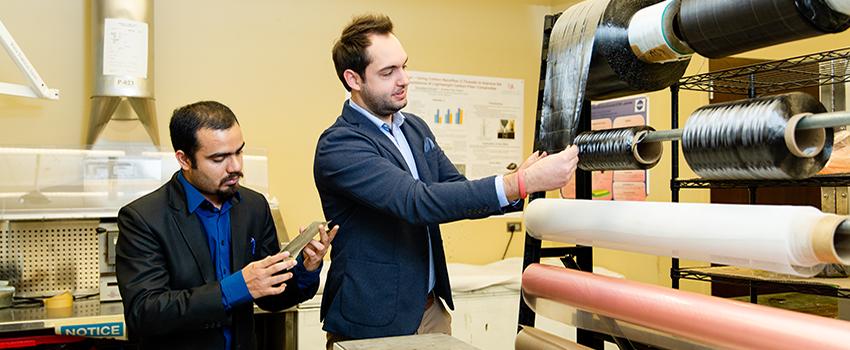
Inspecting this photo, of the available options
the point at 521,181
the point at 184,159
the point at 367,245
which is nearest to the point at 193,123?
the point at 184,159

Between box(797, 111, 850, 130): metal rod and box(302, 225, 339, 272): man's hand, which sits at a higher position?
box(797, 111, 850, 130): metal rod

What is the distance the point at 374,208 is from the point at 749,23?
958 millimetres

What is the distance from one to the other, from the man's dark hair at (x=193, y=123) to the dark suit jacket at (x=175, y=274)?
0.11 meters

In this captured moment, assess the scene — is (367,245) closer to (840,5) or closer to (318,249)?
(318,249)

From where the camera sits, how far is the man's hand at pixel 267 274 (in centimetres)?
177

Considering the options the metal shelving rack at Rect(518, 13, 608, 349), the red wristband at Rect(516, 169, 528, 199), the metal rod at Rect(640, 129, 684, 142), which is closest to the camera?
the metal rod at Rect(640, 129, 684, 142)

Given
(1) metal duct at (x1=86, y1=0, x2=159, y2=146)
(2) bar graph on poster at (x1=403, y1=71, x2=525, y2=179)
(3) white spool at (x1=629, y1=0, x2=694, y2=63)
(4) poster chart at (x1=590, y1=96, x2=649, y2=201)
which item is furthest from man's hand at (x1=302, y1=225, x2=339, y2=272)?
(4) poster chart at (x1=590, y1=96, x2=649, y2=201)

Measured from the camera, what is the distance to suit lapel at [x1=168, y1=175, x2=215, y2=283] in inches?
74.5

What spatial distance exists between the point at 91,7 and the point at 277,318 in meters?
1.62

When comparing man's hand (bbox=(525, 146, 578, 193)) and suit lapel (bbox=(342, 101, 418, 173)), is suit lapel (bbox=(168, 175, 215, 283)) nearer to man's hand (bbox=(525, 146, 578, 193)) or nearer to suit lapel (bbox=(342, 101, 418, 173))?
suit lapel (bbox=(342, 101, 418, 173))

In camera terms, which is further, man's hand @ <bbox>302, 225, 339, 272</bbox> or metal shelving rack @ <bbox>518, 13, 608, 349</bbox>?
man's hand @ <bbox>302, 225, 339, 272</bbox>

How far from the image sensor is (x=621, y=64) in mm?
1278

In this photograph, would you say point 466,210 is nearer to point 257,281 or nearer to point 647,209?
point 647,209

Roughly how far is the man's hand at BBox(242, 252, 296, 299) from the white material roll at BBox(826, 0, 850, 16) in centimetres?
127
